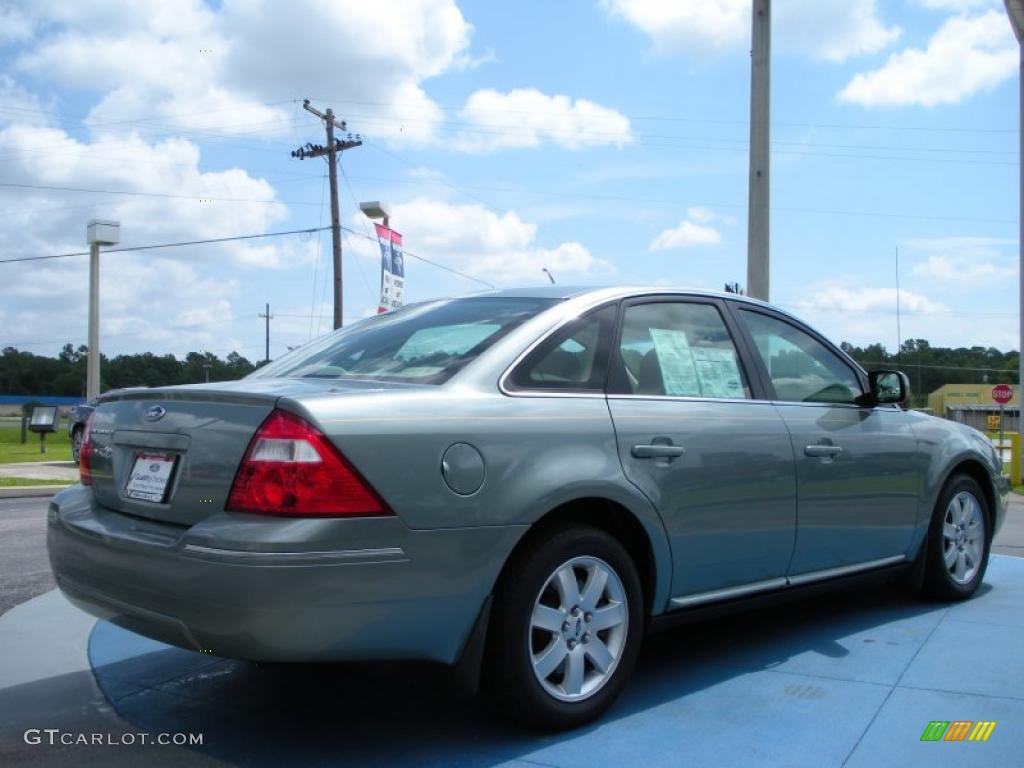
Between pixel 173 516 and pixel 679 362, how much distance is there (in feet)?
6.76

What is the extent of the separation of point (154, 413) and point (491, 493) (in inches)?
46.0

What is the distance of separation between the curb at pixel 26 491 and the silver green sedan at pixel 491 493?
416 inches

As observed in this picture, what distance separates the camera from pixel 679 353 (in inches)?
160

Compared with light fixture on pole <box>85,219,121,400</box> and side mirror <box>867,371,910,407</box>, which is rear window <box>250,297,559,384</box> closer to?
side mirror <box>867,371,910,407</box>

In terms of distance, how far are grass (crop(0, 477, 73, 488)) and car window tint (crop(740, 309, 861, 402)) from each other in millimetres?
12390

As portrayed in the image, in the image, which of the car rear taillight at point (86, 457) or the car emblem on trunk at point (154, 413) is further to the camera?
the car rear taillight at point (86, 457)

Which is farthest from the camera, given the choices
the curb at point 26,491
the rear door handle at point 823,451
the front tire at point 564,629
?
the curb at point 26,491

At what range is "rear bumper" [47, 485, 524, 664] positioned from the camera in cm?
273

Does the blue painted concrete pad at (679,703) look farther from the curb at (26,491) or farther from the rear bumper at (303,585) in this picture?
the curb at (26,491)

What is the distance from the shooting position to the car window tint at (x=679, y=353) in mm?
3834

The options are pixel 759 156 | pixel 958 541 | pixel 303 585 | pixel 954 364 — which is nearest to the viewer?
pixel 303 585

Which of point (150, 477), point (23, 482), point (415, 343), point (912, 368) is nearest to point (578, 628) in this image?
point (415, 343)

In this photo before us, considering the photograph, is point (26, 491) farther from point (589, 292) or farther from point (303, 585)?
point (303, 585)

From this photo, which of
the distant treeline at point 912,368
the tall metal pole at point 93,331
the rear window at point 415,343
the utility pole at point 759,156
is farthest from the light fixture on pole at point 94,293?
the distant treeline at point 912,368
